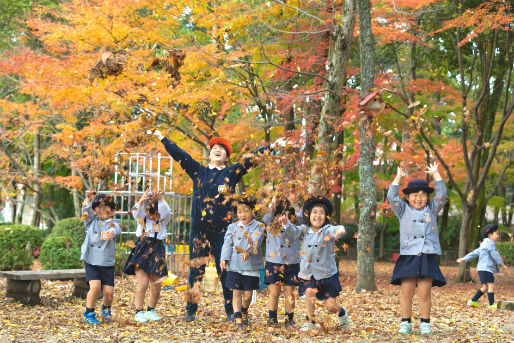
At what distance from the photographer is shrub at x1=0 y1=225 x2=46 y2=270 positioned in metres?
12.3

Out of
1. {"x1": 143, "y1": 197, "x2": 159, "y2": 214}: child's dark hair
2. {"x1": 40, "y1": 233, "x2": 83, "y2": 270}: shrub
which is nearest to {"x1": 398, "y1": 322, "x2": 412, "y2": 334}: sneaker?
{"x1": 143, "y1": 197, "x2": 159, "y2": 214}: child's dark hair

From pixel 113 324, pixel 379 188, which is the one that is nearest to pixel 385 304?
pixel 113 324

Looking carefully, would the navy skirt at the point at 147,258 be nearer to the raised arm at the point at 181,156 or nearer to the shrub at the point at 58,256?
the raised arm at the point at 181,156

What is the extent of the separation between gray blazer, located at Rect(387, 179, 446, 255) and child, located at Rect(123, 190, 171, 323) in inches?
105

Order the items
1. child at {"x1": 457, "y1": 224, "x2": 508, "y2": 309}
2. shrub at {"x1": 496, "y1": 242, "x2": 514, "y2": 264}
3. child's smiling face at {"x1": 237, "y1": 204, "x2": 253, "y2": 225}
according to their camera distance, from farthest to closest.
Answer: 1. shrub at {"x1": 496, "y1": 242, "x2": 514, "y2": 264}
2. child at {"x1": 457, "y1": 224, "x2": 508, "y2": 309}
3. child's smiling face at {"x1": 237, "y1": 204, "x2": 253, "y2": 225}

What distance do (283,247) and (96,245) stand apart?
2.17 m

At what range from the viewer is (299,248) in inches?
250

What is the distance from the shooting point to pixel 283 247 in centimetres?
622

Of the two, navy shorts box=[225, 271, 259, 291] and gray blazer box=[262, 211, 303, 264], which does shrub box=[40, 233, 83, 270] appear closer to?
navy shorts box=[225, 271, 259, 291]

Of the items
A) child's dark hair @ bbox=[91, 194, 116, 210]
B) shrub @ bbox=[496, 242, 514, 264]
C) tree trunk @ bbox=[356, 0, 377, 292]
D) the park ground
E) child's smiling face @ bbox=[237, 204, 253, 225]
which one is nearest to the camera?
the park ground

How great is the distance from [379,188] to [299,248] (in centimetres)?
1192

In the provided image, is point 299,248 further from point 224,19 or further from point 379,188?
point 379,188

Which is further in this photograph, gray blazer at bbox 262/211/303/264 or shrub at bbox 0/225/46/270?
shrub at bbox 0/225/46/270

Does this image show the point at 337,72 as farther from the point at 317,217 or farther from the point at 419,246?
the point at 419,246
